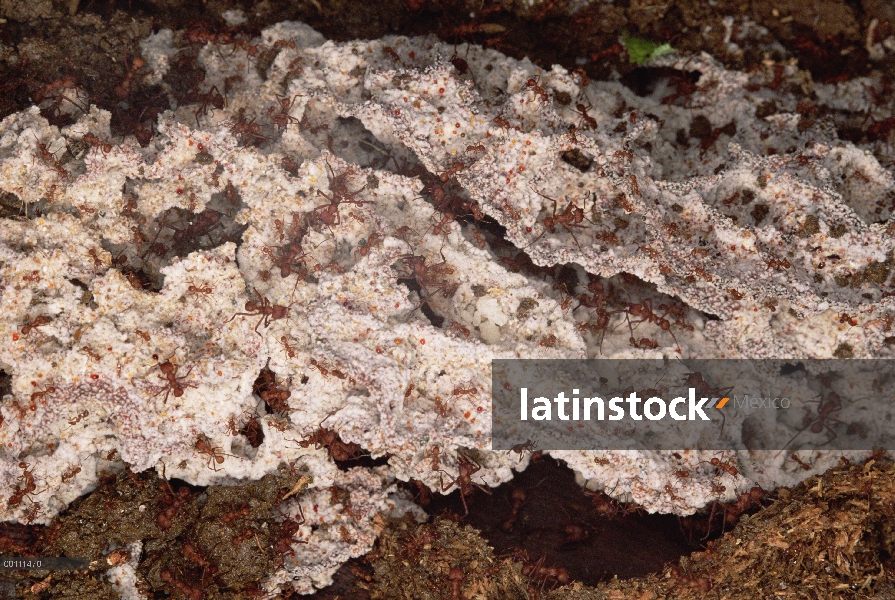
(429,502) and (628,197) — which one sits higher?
(628,197)

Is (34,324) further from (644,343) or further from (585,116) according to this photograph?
(644,343)

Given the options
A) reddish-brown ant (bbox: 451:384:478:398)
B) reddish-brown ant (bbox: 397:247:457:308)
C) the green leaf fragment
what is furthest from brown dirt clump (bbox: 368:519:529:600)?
the green leaf fragment

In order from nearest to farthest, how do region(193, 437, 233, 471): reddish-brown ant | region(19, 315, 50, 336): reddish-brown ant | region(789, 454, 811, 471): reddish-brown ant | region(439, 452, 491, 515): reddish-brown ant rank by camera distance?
region(19, 315, 50, 336): reddish-brown ant < region(193, 437, 233, 471): reddish-brown ant < region(439, 452, 491, 515): reddish-brown ant < region(789, 454, 811, 471): reddish-brown ant

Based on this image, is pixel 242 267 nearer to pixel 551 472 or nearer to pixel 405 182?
pixel 405 182

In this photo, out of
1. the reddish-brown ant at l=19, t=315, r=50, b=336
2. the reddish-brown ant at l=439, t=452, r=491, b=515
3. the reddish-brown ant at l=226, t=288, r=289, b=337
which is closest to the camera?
the reddish-brown ant at l=19, t=315, r=50, b=336

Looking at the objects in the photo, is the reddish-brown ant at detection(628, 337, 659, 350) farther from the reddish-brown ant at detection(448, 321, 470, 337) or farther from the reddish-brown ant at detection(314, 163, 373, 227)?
the reddish-brown ant at detection(314, 163, 373, 227)

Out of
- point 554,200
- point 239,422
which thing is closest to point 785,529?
point 554,200
